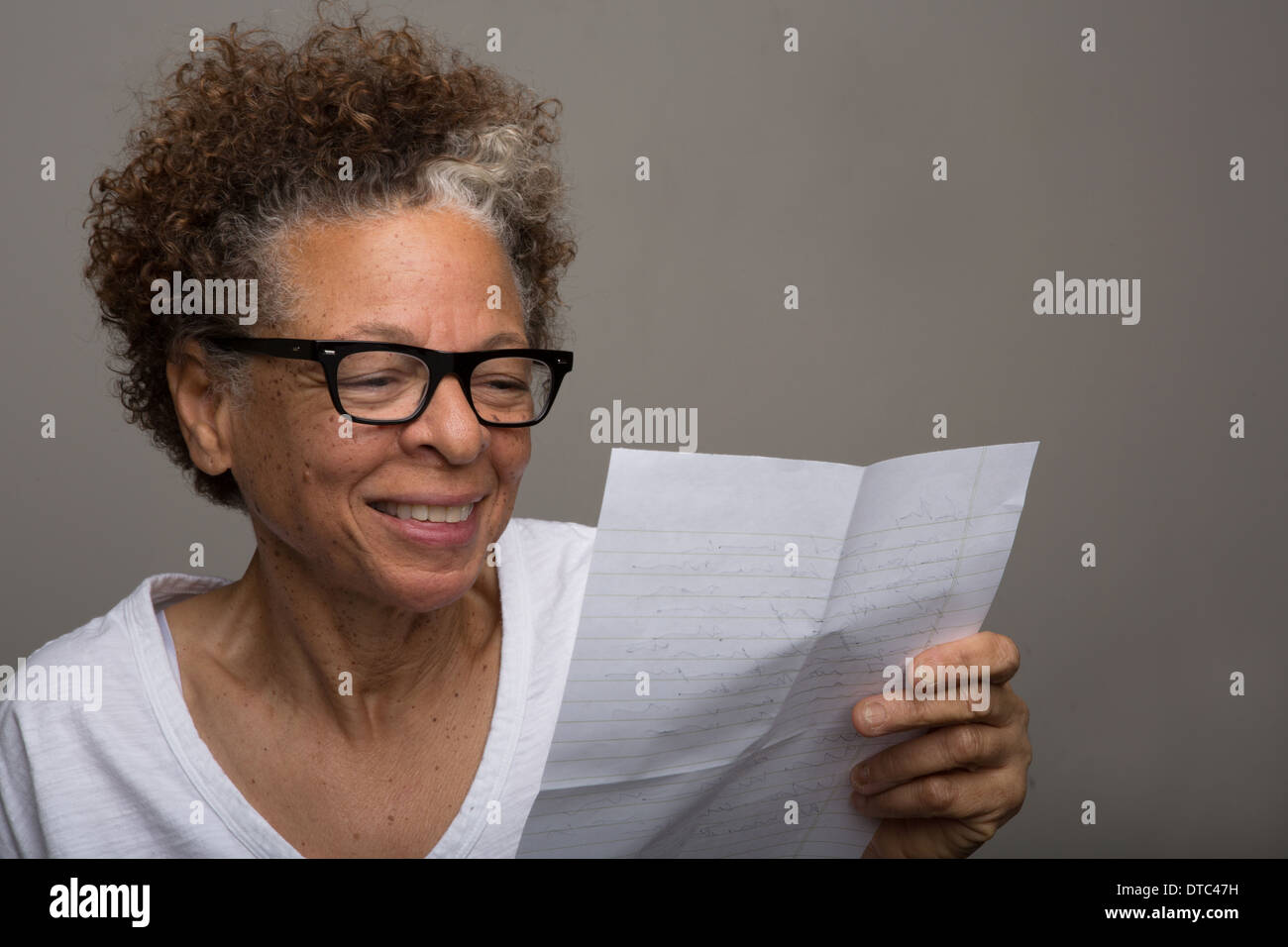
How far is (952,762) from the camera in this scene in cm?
164

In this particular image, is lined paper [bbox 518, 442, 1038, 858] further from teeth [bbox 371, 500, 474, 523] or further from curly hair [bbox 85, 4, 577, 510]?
Result: curly hair [bbox 85, 4, 577, 510]

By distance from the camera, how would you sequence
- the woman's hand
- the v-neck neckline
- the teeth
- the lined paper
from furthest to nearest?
the v-neck neckline → the teeth → the woman's hand → the lined paper

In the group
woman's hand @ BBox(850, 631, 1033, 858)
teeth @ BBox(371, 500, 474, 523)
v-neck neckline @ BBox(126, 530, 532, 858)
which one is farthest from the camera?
v-neck neckline @ BBox(126, 530, 532, 858)

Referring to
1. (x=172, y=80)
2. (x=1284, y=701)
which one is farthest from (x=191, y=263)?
(x=1284, y=701)

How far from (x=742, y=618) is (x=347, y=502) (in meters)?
0.58

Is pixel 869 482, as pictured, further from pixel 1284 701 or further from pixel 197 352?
pixel 1284 701

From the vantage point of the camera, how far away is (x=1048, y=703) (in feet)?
11.9

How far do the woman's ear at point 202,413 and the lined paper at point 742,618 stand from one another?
2.48ft

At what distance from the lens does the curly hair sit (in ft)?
5.88

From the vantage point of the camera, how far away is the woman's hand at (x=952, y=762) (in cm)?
157

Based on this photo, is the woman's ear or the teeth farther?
the woman's ear

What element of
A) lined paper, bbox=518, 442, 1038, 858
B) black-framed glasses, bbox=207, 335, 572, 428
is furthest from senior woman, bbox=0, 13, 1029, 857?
lined paper, bbox=518, 442, 1038, 858

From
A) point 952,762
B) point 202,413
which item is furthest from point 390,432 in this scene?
point 952,762

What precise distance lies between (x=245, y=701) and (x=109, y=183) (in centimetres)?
85
